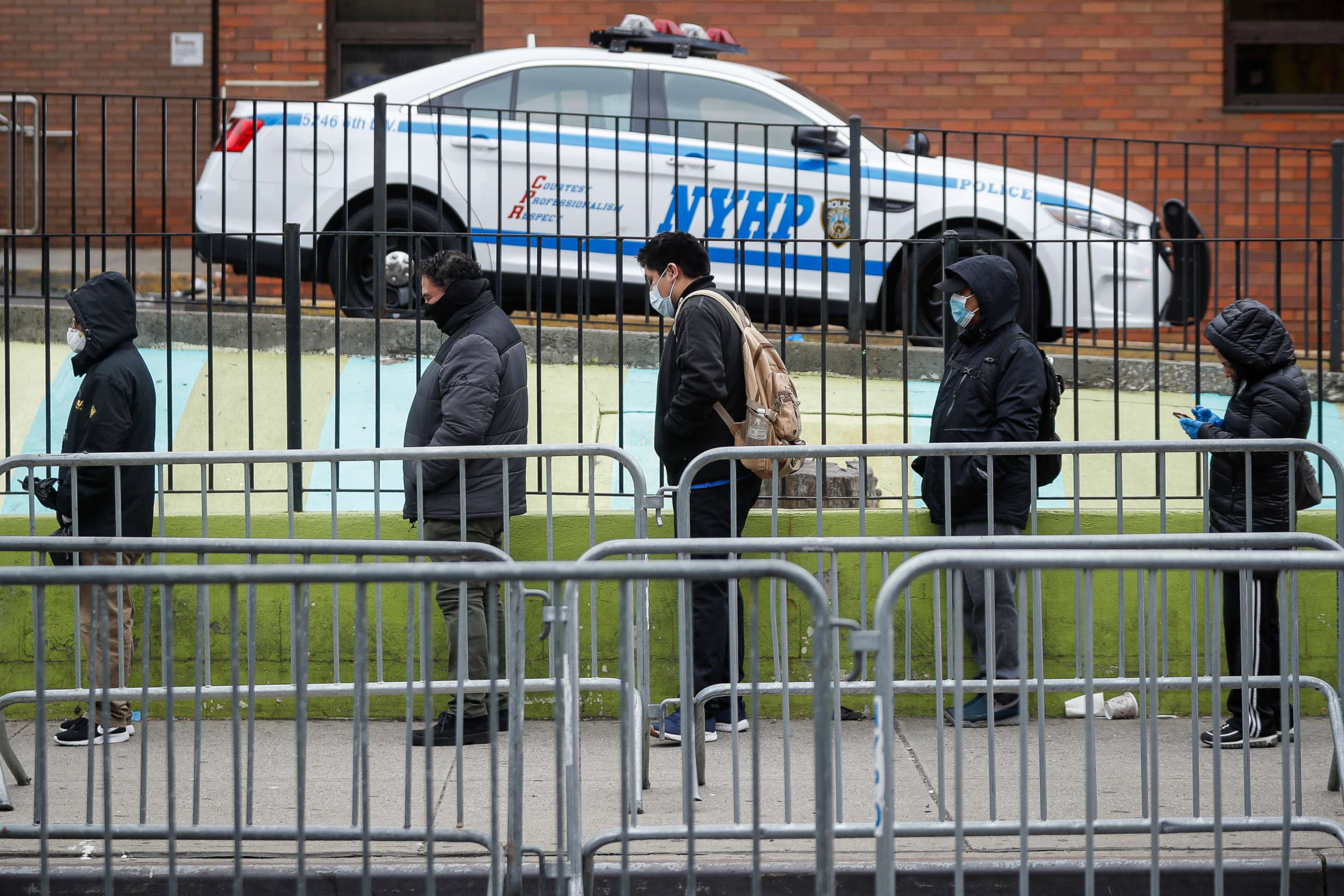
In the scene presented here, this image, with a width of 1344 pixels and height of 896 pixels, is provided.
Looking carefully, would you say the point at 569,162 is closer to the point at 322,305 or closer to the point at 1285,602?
the point at 322,305

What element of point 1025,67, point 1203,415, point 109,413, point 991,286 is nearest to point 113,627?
point 109,413

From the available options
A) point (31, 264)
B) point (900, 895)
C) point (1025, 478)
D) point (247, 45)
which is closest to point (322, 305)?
point (247, 45)

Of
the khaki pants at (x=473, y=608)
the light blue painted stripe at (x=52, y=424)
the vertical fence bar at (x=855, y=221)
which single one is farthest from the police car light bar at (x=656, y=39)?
the khaki pants at (x=473, y=608)

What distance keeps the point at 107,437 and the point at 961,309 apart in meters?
3.22

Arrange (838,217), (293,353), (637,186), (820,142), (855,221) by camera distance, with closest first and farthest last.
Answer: (293,353) < (855,221) < (838,217) < (820,142) < (637,186)

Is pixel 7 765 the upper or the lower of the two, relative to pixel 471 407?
lower

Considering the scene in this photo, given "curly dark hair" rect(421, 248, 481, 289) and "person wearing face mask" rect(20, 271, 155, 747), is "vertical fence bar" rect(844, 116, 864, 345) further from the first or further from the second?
"person wearing face mask" rect(20, 271, 155, 747)

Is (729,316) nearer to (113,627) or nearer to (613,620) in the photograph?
(613,620)

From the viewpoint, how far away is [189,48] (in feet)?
42.2

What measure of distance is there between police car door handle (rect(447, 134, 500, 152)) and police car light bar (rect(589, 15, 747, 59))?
3.24ft

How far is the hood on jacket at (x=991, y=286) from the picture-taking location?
5.63 metres

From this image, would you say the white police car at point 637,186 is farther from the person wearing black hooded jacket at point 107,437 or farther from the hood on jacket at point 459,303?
the hood on jacket at point 459,303

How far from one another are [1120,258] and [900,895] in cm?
551

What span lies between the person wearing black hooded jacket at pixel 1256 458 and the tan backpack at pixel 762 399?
140 cm
